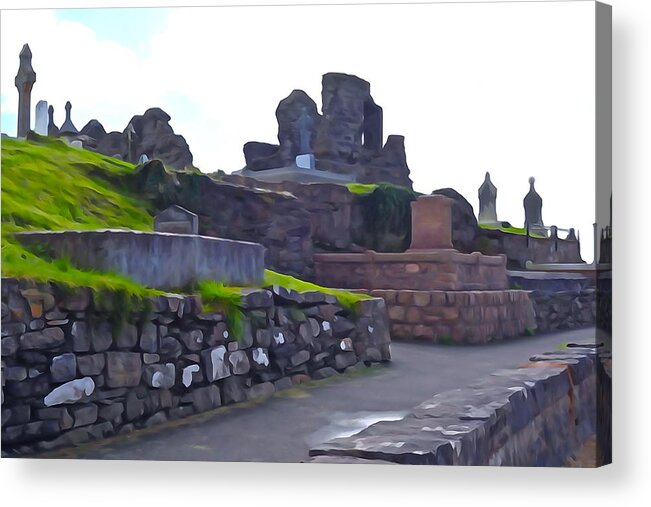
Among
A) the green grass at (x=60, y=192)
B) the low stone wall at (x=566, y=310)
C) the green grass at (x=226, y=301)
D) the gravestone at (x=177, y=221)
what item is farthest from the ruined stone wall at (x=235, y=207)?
the low stone wall at (x=566, y=310)

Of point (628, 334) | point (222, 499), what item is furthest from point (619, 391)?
point (222, 499)

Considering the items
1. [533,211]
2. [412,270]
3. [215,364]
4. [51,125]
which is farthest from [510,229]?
[51,125]

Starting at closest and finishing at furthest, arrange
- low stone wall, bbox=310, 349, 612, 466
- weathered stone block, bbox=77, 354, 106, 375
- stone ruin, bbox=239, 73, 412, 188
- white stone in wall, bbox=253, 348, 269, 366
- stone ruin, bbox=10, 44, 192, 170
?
low stone wall, bbox=310, 349, 612, 466, weathered stone block, bbox=77, 354, 106, 375, stone ruin, bbox=239, 73, 412, 188, stone ruin, bbox=10, 44, 192, 170, white stone in wall, bbox=253, 348, 269, 366

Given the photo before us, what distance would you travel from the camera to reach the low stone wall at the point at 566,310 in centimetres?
411

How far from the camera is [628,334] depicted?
4.11 m

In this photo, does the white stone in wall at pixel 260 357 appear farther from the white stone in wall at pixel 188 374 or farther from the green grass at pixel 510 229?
the green grass at pixel 510 229

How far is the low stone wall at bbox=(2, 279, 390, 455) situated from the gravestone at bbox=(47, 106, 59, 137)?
2.71ft

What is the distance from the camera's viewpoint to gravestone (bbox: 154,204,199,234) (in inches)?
172

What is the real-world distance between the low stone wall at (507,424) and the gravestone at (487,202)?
2.45ft

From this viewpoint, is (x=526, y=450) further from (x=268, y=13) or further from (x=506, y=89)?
(x=268, y=13)

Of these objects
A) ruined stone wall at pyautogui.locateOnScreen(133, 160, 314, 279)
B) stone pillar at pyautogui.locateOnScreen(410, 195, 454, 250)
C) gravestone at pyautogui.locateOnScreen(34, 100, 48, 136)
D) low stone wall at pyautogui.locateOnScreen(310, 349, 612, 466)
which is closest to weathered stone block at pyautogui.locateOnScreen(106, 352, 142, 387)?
ruined stone wall at pyautogui.locateOnScreen(133, 160, 314, 279)

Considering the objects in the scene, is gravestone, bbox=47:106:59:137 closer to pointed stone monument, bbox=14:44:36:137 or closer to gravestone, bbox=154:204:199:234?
pointed stone monument, bbox=14:44:36:137

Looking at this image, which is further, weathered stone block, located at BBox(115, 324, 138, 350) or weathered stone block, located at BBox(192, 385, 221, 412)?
weathered stone block, located at BBox(192, 385, 221, 412)

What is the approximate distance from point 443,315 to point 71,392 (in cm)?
198
